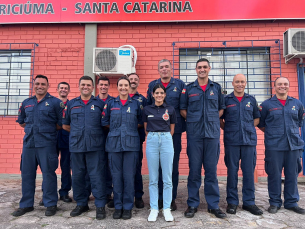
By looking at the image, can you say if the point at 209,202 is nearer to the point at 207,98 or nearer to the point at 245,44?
the point at 207,98

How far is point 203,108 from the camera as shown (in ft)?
9.73

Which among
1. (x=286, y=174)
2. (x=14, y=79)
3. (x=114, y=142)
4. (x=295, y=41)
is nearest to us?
(x=114, y=142)

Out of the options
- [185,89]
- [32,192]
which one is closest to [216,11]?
[185,89]

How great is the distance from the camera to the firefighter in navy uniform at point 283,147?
312 cm

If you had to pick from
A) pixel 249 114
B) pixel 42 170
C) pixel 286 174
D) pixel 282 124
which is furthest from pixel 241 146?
pixel 42 170

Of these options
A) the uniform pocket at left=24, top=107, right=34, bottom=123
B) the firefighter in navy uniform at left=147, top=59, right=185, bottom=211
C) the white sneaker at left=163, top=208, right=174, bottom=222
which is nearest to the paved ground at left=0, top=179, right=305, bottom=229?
the white sneaker at left=163, top=208, right=174, bottom=222

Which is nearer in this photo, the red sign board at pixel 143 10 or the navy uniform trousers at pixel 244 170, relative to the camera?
the navy uniform trousers at pixel 244 170

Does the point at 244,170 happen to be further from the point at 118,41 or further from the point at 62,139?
the point at 118,41

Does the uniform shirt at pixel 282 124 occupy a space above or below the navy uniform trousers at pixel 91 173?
above

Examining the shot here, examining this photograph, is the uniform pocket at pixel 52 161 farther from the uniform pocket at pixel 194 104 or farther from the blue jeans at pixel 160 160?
the uniform pocket at pixel 194 104

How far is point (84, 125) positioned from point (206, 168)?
5.61 feet

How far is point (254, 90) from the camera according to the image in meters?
4.92

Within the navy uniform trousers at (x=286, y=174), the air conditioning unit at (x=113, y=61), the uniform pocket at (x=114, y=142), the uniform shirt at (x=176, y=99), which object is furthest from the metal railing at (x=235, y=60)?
the uniform pocket at (x=114, y=142)

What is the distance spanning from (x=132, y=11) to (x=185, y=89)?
9.04 feet
